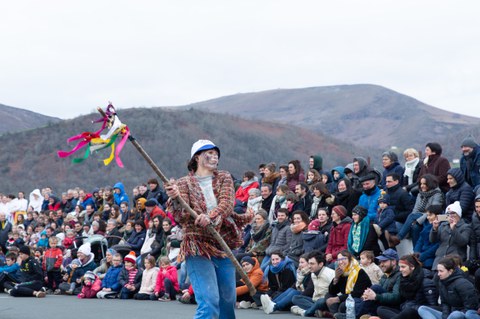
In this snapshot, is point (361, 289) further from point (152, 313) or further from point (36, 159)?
point (36, 159)

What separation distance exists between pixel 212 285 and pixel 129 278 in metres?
9.57

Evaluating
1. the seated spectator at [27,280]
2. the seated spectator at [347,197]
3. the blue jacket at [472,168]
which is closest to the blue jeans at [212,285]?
the blue jacket at [472,168]

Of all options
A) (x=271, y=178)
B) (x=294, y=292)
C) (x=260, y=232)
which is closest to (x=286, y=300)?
(x=294, y=292)

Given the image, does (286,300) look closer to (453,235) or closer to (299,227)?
(299,227)

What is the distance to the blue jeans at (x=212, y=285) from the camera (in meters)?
7.98

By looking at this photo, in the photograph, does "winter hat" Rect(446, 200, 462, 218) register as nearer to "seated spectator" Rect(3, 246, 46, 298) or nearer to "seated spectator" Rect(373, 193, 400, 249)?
"seated spectator" Rect(373, 193, 400, 249)

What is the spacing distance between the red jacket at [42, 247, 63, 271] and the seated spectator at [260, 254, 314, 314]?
7.37 meters

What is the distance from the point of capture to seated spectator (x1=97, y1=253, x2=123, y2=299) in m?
17.7

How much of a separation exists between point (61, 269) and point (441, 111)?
306ft

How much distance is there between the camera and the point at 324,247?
14586 mm

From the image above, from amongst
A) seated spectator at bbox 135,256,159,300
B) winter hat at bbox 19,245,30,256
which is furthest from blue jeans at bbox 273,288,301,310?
winter hat at bbox 19,245,30,256

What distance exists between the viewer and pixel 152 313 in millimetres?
13812

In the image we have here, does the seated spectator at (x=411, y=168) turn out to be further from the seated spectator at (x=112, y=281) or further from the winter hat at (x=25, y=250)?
the winter hat at (x=25, y=250)

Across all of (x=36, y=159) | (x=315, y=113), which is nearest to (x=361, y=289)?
(x=36, y=159)
